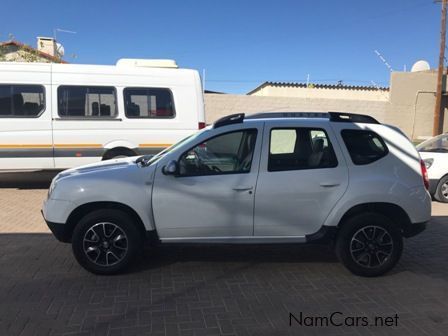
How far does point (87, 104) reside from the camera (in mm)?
9180

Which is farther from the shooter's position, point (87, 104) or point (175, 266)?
point (87, 104)

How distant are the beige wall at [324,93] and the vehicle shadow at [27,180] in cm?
1718

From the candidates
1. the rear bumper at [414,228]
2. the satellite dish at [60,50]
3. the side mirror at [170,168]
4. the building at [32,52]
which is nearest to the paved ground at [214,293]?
the rear bumper at [414,228]

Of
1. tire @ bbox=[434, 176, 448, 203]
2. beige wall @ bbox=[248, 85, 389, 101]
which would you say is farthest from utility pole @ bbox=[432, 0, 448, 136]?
tire @ bbox=[434, 176, 448, 203]

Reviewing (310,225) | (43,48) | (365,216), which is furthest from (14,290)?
(43,48)

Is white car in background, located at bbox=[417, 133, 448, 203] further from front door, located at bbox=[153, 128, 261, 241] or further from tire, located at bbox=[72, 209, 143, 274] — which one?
tire, located at bbox=[72, 209, 143, 274]

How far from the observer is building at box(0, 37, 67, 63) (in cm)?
1858

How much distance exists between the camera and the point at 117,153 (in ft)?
30.6

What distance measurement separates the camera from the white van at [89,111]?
902 centimetres

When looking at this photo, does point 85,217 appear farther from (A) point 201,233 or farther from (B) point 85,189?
(A) point 201,233

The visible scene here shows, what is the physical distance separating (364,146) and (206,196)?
5.89ft

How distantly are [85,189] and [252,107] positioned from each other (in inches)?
503

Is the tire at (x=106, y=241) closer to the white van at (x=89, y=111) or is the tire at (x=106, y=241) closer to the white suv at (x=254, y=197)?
the white suv at (x=254, y=197)

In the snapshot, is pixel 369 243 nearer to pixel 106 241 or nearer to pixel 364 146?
pixel 364 146
